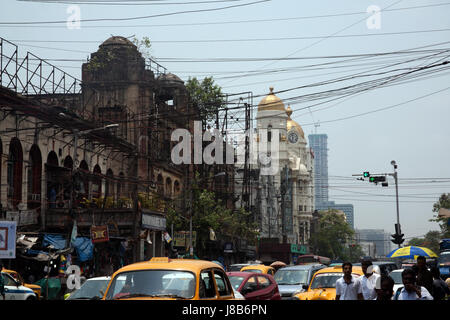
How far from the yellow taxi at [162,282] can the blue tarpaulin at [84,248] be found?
73.3 feet

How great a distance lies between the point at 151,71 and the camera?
54.8 metres

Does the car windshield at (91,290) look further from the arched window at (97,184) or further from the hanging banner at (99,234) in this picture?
the arched window at (97,184)

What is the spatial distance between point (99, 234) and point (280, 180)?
317 ft

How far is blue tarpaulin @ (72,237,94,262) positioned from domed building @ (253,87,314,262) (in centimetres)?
5231

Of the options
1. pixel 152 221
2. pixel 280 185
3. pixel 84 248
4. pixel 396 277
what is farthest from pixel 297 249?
pixel 396 277

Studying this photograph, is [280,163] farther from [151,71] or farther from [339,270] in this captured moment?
[339,270]

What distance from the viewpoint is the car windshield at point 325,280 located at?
18953 millimetres

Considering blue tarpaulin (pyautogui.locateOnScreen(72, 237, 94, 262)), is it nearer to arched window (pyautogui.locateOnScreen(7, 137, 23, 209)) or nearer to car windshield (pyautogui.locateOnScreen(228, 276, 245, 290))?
arched window (pyautogui.locateOnScreen(7, 137, 23, 209))

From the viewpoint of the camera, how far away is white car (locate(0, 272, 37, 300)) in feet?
65.8

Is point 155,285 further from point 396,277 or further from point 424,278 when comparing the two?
point 396,277

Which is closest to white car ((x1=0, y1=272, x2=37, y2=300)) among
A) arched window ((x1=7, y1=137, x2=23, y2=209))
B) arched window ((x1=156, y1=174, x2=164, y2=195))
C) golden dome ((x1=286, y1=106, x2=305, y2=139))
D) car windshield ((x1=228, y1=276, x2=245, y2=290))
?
car windshield ((x1=228, y1=276, x2=245, y2=290))

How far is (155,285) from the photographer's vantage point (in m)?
10.3
